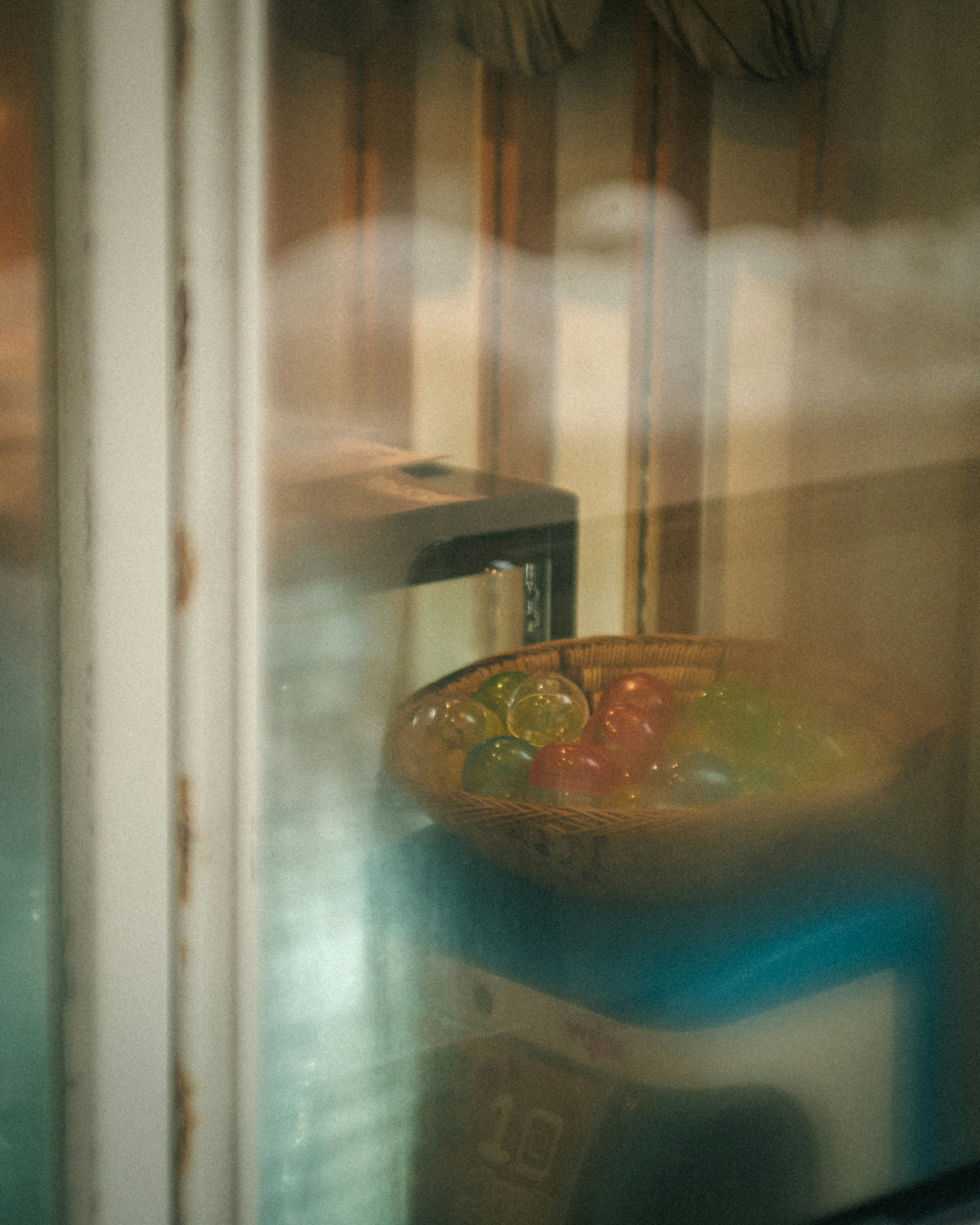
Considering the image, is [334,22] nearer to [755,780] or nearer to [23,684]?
[23,684]

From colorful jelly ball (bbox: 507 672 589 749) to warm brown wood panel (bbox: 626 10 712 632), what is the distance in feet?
0.45

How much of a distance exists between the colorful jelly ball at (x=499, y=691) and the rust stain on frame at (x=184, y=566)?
1.38 ft

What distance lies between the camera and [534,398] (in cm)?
91

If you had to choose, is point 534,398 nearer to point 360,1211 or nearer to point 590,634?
point 590,634

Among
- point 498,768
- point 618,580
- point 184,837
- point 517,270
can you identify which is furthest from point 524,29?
point 184,837

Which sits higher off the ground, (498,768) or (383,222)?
(383,222)

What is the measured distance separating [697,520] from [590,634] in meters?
0.19

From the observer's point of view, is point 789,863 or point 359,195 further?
point 789,863

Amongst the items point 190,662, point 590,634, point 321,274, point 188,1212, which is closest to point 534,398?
point 590,634

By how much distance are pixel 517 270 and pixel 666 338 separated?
228 mm

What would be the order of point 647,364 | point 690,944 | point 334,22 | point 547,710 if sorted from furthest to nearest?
point 647,364 < point 547,710 < point 690,944 < point 334,22

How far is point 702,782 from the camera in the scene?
2.55ft

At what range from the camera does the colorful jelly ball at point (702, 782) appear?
77 centimetres

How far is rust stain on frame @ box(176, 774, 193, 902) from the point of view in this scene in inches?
17.8
